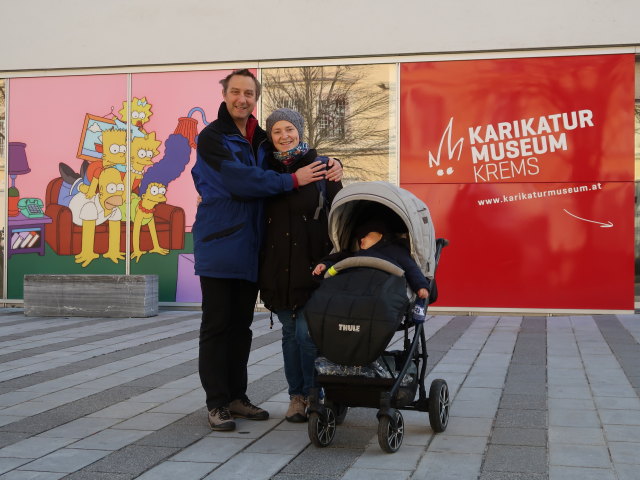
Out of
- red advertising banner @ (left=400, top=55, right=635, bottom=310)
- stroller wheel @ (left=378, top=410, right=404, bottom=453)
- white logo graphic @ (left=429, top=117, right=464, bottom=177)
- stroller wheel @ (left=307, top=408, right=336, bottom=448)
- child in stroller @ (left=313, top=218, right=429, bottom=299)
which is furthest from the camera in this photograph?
white logo graphic @ (left=429, top=117, right=464, bottom=177)

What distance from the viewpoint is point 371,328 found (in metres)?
4.75

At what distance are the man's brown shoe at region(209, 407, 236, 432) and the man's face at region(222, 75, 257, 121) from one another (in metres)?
1.72

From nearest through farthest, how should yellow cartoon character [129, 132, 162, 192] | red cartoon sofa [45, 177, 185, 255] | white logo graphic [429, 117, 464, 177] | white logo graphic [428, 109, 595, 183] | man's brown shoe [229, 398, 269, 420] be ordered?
man's brown shoe [229, 398, 269, 420]
white logo graphic [428, 109, 595, 183]
white logo graphic [429, 117, 464, 177]
red cartoon sofa [45, 177, 185, 255]
yellow cartoon character [129, 132, 162, 192]

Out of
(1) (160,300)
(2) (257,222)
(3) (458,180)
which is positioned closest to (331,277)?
(2) (257,222)

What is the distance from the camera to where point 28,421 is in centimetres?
565

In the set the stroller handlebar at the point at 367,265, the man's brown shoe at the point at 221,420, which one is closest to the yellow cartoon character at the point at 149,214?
the man's brown shoe at the point at 221,420

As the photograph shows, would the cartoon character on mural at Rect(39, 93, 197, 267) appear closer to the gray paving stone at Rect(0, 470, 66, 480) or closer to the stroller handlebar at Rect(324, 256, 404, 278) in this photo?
the stroller handlebar at Rect(324, 256, 404, 278)

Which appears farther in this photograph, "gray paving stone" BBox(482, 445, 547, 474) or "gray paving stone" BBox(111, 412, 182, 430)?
"gray paving stone" BBox(111, 412, 182, 430)

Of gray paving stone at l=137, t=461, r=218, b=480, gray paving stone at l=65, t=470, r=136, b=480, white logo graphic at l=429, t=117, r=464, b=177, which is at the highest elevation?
white logo graphic at l=429, t=117, r=464, b=177

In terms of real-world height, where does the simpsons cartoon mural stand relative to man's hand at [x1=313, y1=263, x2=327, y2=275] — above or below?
→ above

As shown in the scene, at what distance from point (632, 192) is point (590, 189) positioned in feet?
1.75

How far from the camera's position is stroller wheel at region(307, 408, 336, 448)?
15.9 feet

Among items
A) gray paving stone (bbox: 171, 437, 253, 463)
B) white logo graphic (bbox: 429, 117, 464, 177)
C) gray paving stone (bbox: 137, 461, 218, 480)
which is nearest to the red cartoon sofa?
white logo graphic (bbox: 429, 117, 464, 177)

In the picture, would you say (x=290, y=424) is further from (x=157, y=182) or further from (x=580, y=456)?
(x=157, y=182)
